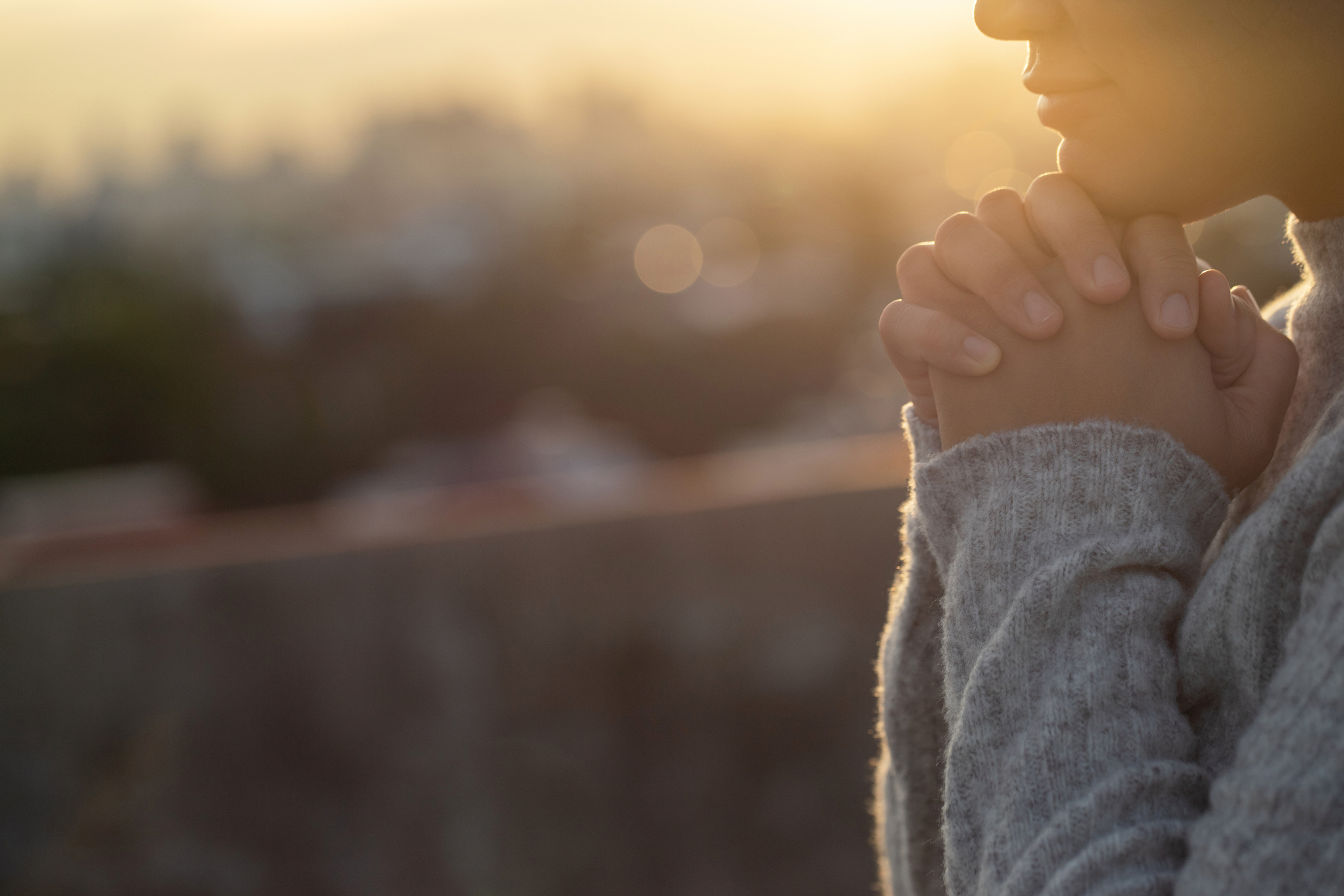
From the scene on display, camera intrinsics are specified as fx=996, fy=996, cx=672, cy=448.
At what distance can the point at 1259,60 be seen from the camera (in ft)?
2.30

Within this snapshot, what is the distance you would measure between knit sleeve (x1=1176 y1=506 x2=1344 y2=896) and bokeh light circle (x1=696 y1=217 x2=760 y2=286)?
42207 millimetres

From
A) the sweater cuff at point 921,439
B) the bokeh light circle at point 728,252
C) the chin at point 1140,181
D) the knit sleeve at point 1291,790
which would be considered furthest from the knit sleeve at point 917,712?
the bokeh light circle at point 728,252

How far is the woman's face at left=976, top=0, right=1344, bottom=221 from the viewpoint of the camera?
27.4 inches

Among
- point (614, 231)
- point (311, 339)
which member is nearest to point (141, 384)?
point (311, 339)

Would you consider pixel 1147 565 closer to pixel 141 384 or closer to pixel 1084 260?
pixel 1084 260

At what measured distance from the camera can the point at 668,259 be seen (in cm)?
4800

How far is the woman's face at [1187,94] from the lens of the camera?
0.69 m

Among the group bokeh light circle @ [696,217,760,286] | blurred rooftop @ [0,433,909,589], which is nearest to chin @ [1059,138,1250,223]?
blurred rooftop @ [0,433,909,589]

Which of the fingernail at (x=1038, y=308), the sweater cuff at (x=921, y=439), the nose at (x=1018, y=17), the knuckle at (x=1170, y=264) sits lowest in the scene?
the sweater cuff at (x=921, y=439)

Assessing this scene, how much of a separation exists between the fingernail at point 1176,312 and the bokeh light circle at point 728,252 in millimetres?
41999

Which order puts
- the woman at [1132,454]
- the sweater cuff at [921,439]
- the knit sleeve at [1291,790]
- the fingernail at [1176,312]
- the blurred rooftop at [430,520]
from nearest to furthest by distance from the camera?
the knit sleeve at [1291,790] → the woman at [1132,454] → the fingernail at [1176,312] → the sweater cuff at [921,439] → the blurred rooftop at [430,520]

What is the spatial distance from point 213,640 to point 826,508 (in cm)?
172

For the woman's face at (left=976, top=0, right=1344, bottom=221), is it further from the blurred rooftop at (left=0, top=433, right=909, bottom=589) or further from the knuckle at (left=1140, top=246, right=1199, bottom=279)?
the blurred rooftop at (left=0, top=433, right=909, bottom=589)

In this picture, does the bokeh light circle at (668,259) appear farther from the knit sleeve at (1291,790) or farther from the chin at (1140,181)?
the knit sleeve at (1291,790)
